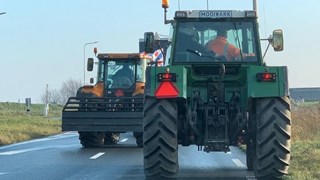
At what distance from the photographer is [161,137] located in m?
10.7

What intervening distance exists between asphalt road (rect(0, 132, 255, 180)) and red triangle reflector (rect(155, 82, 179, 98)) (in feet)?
6.31

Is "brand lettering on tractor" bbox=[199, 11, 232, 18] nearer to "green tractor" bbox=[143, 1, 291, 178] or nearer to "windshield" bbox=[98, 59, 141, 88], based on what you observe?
"green tractor" bbox=[143, 1, 291, 178]

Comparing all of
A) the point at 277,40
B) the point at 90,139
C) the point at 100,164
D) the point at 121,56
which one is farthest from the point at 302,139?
the point at 277,40

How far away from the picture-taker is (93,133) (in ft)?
65.6

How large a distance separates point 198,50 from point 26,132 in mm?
19522

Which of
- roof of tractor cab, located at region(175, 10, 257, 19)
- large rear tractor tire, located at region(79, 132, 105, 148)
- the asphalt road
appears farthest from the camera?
large rear tractor tire, located at region(79, 132, 105, 148)

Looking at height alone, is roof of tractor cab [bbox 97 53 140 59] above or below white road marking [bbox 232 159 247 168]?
above

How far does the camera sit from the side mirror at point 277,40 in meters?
11.7

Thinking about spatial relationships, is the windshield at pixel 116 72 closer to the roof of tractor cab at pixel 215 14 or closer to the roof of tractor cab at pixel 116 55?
the roof of tractor cab at pixel 116 55

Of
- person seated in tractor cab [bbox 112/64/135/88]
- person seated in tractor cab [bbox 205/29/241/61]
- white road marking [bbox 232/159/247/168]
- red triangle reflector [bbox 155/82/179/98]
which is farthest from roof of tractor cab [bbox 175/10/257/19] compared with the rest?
person seated in tractor cab [bbox 112/64/135/88]

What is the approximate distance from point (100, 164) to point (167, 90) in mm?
4426

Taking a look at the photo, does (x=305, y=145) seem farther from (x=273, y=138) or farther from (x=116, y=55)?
(x=273, y=138)

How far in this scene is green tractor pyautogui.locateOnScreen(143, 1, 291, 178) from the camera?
34.6ft

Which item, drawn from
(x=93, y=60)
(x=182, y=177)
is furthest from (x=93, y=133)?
(x=182, y=177)
